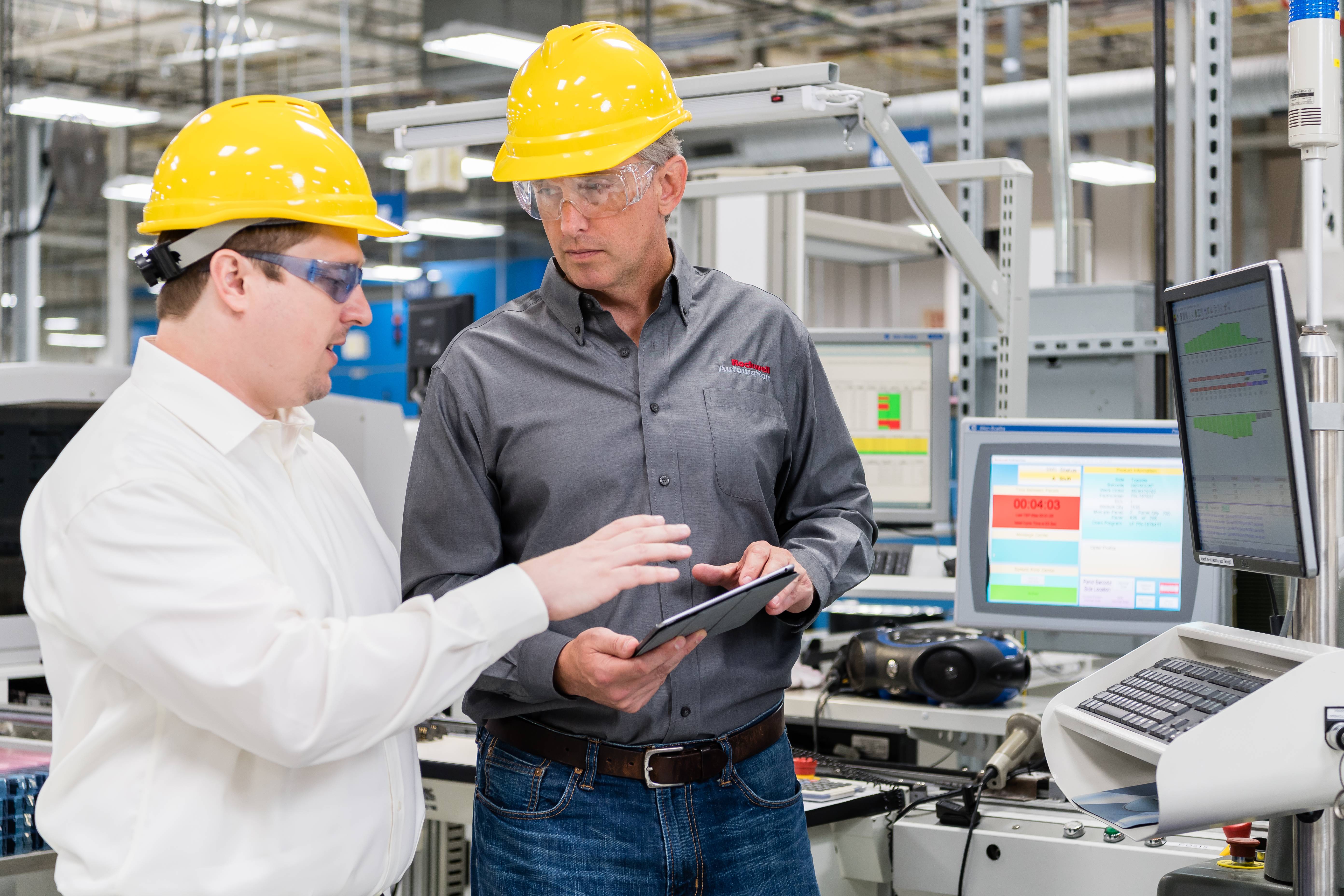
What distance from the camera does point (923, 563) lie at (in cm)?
326

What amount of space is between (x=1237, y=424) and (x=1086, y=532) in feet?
3.75

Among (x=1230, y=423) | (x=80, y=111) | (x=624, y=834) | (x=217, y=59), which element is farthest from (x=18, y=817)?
(x=80, y=111)

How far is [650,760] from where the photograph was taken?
1.57 m

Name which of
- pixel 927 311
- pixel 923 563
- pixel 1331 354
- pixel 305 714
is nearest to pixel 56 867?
pixel 305 714

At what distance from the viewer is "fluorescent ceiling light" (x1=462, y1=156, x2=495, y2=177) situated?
32.1 feet

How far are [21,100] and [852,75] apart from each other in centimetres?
677

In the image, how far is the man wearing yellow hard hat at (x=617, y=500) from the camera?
1573mm

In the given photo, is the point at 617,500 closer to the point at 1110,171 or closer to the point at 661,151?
the point at 661,151

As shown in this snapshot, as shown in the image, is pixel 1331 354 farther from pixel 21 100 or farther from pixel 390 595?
pixel 21 100

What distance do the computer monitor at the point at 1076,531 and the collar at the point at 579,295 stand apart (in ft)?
3.66

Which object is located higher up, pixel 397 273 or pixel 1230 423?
pixel 397 273

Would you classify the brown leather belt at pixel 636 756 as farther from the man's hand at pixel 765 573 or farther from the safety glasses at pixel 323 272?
the safety glasses at pixel 323 272

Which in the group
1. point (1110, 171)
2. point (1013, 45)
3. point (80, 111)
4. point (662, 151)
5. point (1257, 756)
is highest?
point (1013, 45)

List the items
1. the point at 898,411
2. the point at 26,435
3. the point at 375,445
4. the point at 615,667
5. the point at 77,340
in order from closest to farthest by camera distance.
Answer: the point at 615,667 → the point at 26,435 → the point at 375,445 → the point at 898,411 → the point at 77,340
